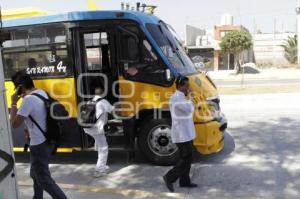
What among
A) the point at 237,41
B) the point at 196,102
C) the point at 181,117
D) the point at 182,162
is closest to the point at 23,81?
the point at 181,117

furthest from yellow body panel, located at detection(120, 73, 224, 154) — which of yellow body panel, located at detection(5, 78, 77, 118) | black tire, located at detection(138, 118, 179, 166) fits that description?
yellow body panel, located at detection(5, 78, 77, 118)

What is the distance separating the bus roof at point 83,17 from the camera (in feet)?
25.4

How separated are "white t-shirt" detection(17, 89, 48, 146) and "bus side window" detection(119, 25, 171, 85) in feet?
9.11

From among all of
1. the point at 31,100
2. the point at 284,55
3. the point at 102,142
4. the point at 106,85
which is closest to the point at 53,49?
the point at 106,85

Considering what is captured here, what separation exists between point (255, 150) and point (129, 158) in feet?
8.00

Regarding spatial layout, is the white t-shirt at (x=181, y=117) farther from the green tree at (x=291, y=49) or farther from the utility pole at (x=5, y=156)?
the green tree at (x=291, y=49)

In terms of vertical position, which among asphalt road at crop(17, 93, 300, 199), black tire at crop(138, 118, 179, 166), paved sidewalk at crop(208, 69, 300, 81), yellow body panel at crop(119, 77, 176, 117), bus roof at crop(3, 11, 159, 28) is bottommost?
paved sidewalk at crop(208, 69, 300, 81)

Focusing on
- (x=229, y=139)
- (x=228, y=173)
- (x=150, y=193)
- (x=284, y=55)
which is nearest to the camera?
(x=150, y=193)

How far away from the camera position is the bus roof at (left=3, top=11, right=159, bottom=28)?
773 centimetres

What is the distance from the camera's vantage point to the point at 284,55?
51.0 m

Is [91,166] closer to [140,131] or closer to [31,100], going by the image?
[140,131]

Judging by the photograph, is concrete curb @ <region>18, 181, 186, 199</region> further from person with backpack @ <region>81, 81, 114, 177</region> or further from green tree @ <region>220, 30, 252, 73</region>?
green tree @ <region>220, 30, 252, 73</region>

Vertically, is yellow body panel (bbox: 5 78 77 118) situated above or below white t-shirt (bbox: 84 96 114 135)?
above

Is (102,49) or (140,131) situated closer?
(140,131)
